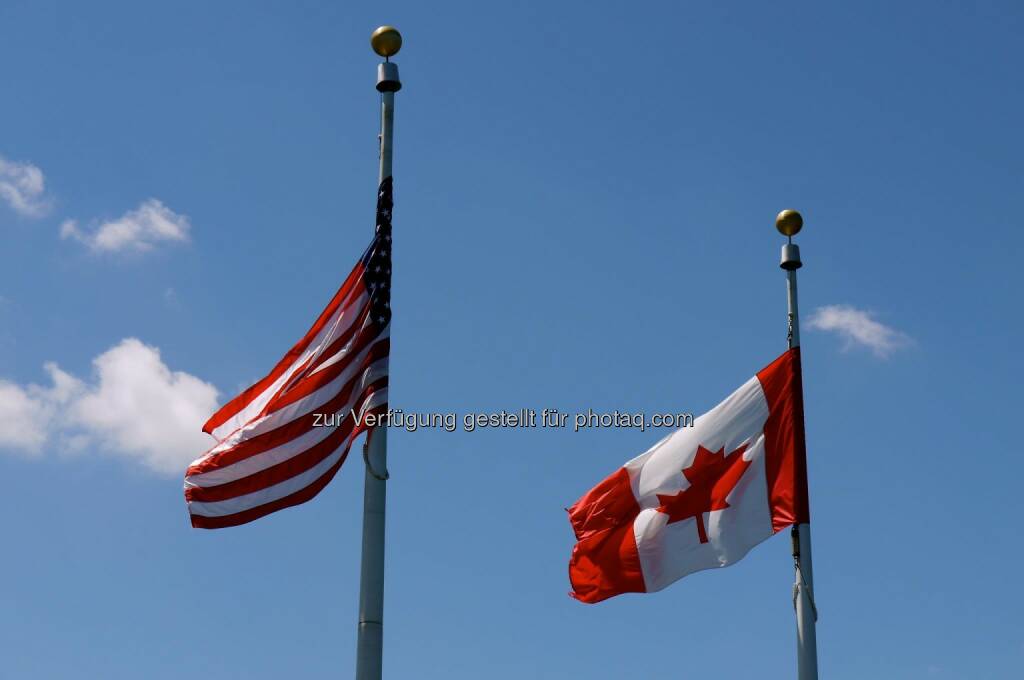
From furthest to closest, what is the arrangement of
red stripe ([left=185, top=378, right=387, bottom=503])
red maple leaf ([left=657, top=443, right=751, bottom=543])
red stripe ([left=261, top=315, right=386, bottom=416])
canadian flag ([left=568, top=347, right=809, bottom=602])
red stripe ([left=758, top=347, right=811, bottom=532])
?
red maple leaf ([left=657, top=443, right=751, bottom=543]), canadian flag ([left=568, top=347, right=809, bottom=602]), red stripe ([left=758, top=347, right=811, bottom=532]), red stripe ([left=261, top=315, right=386, bottom=416]), red stripe ([left=185, top=378, right=387, bottom=503])

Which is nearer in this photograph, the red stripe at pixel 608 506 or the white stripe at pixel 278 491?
the white stripe at pixel 278 491

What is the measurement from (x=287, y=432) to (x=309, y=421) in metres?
0.36

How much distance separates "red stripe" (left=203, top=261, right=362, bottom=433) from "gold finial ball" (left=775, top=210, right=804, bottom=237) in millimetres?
6904

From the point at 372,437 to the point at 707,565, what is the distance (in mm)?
5865

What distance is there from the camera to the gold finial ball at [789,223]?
20.9m

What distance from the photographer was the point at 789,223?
68.6 feet

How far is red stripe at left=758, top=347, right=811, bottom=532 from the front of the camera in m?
19.3

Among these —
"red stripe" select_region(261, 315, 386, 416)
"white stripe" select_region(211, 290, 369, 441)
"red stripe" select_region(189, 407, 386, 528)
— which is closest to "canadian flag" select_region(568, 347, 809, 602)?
"red stripe" select_region(189, 407, 386, 528)

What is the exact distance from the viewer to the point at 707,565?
19828mm

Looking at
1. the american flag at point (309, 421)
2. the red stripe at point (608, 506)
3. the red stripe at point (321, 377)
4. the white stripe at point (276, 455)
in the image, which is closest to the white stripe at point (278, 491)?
the american flag at point (309, 421)

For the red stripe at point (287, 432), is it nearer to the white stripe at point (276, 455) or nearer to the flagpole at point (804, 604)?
the white stripe at point (276, 455)

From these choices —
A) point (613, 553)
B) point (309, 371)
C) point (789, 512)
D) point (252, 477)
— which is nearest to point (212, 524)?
point (252, 477)

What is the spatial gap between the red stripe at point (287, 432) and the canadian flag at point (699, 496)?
487 cm

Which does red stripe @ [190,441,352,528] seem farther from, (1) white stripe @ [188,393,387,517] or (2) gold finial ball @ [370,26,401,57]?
(2) gold finial ball @ [370,26,401,57]
